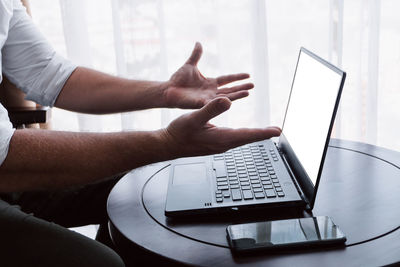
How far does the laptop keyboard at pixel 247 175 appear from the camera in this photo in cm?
83

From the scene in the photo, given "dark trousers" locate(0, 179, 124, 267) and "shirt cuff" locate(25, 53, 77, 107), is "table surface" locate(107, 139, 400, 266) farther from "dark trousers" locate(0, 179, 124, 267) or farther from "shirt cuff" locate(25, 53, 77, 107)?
"shirt cuff" locate(25, 53, 77, 107)

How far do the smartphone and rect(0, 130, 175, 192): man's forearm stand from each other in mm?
224

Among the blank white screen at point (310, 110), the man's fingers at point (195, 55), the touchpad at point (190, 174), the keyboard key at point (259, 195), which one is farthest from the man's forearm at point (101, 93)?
the keyboard key at point (259, 195)

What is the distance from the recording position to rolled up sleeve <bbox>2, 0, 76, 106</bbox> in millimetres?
1312

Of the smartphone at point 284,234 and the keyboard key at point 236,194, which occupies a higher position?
the keyboard key at point 236,194

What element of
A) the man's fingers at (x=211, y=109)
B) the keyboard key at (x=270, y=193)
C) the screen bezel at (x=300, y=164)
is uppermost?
the man's fingers at (x=211, y=109)

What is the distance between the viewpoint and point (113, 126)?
6.45 ft

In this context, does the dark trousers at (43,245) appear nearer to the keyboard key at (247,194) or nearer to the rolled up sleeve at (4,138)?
the rolled up sleeve at (4,138)

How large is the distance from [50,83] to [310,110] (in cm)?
79

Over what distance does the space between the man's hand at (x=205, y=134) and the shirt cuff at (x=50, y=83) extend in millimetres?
594

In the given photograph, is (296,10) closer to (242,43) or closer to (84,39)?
(242,43)

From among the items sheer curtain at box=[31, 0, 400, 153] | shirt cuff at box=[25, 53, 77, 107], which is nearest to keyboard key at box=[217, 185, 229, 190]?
shirt cuff at box=[25, 53, 77, 107]

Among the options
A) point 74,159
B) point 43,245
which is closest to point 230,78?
point 74,159

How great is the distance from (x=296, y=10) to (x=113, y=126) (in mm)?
952
